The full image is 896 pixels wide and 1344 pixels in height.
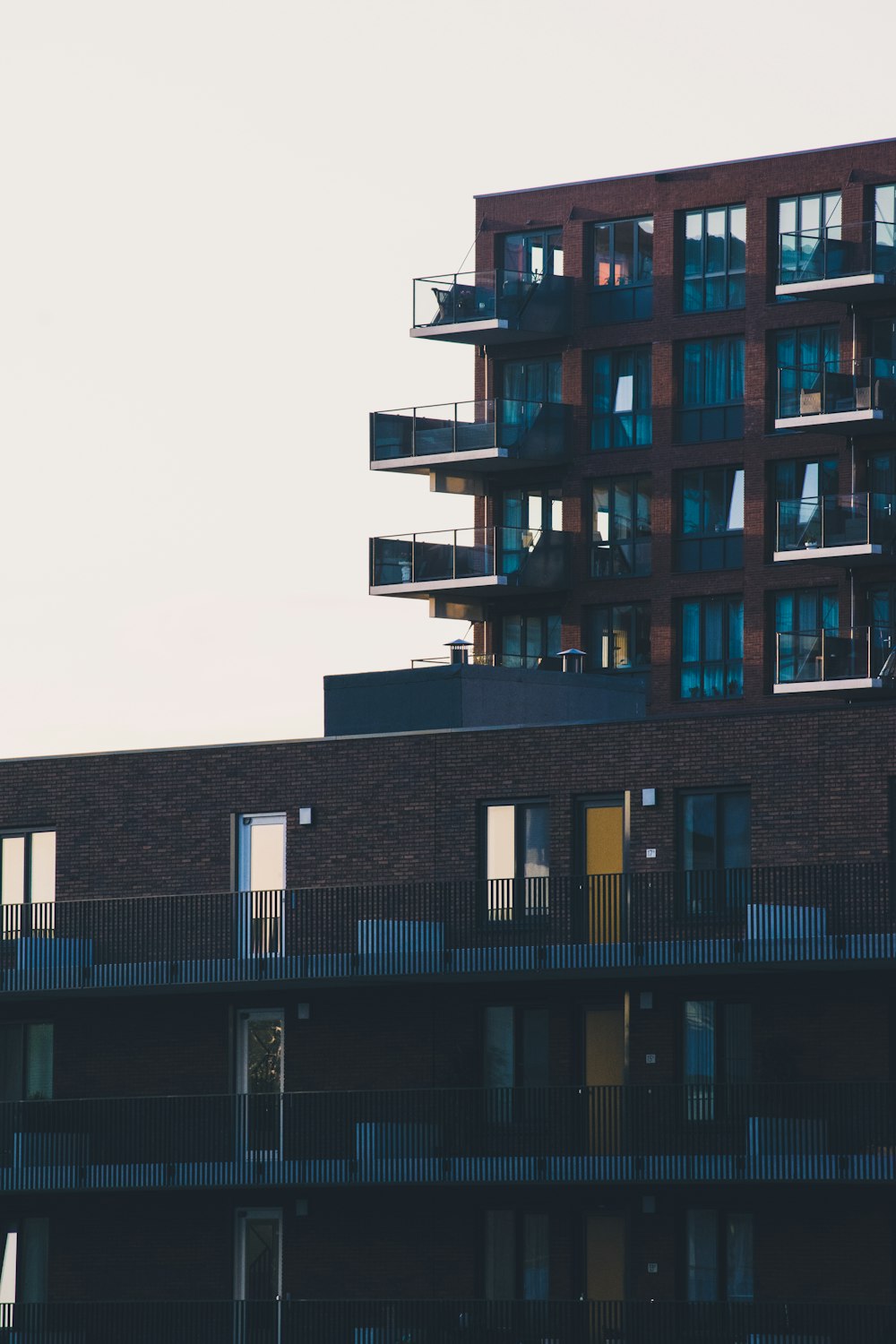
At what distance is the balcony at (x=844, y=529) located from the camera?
238 feet

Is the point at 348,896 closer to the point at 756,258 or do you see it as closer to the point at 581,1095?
the point at 581,1095

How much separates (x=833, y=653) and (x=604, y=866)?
72.4ft

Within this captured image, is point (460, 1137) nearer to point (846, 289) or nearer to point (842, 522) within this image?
point (842, 522)

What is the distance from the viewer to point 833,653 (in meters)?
72.3

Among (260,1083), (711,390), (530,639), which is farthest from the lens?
(530,639)

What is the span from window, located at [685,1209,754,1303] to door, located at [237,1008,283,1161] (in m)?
6.52

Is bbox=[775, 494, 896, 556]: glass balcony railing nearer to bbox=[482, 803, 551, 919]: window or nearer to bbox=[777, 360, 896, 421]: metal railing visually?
bbox=[777, 360, 896, 421]: metal railing

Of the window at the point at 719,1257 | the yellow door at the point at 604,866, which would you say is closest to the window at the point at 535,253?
the yellow door at the point at 604,866

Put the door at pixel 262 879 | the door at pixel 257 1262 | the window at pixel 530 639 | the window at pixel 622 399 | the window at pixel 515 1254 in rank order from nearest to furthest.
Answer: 1. the window at pixel 515 1254
2. the door at pixel 257 1262
3. the door at pixel 262 879
4. the window at pixel 622 399
5. the window at pixel 530 639

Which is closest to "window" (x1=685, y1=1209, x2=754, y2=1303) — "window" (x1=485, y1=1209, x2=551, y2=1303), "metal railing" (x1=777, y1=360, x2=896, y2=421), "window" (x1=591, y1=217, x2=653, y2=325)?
"window" (x1=485, y1=1209, x2=551, y2=1303)

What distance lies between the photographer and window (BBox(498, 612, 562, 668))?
77.0m

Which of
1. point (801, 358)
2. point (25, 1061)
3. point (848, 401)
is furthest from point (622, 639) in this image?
point (25, 1061)

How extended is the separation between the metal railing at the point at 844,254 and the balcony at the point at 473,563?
8.24 metres

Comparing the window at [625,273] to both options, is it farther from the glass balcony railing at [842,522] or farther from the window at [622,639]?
the window at [622,639]
